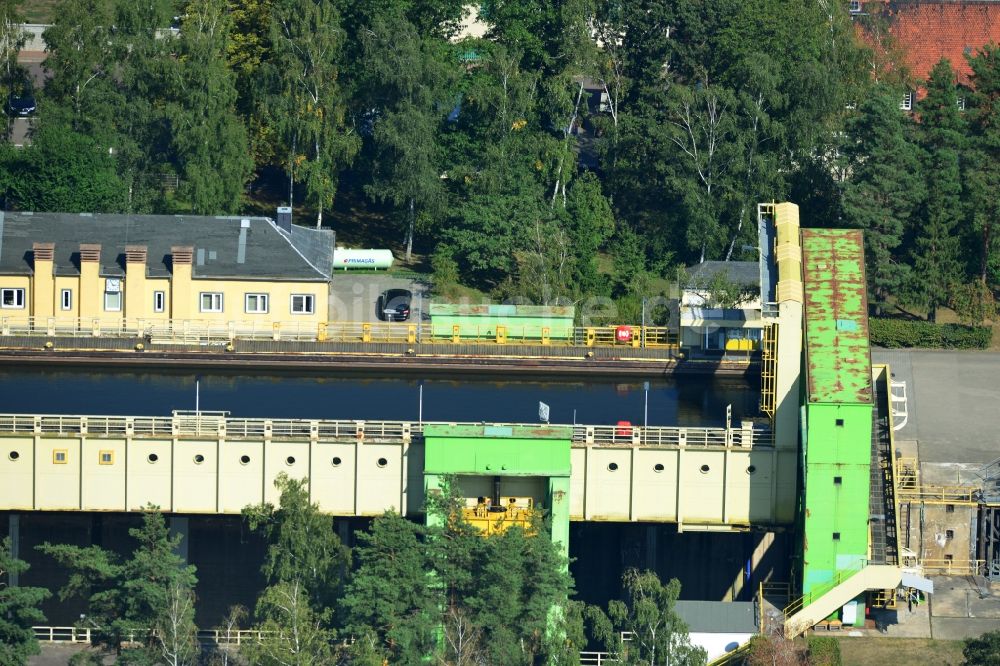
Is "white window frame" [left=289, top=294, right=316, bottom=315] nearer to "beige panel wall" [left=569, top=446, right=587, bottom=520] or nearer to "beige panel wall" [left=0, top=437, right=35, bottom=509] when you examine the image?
"beige panel wall" [left=0, top=437, right=35, bottom=509]

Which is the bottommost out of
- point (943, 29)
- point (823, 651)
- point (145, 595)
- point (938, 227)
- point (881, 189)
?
point (823, 651)

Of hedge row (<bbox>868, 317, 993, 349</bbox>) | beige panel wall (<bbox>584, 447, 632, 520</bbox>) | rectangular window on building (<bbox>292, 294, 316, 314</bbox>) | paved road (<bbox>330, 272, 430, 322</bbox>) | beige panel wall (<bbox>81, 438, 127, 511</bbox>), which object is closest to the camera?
beige panel wall (<bbox>81, 438, 127, 511</bbox>)

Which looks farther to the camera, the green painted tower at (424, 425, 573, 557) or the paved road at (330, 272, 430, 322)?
the paved road at (330, 272, 430, 322)

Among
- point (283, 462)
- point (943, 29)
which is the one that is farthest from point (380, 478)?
point (943, 29)

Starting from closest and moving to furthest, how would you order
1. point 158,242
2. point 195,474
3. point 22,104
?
1. point 195,474
2. point 158,242
3. point 22,104

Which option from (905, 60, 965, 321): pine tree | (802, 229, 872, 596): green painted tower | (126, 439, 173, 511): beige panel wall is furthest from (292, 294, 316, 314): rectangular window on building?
(802, 229, 872, 596): green painted tower

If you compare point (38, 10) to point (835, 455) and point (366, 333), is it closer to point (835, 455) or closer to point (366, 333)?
point (366, 333)
